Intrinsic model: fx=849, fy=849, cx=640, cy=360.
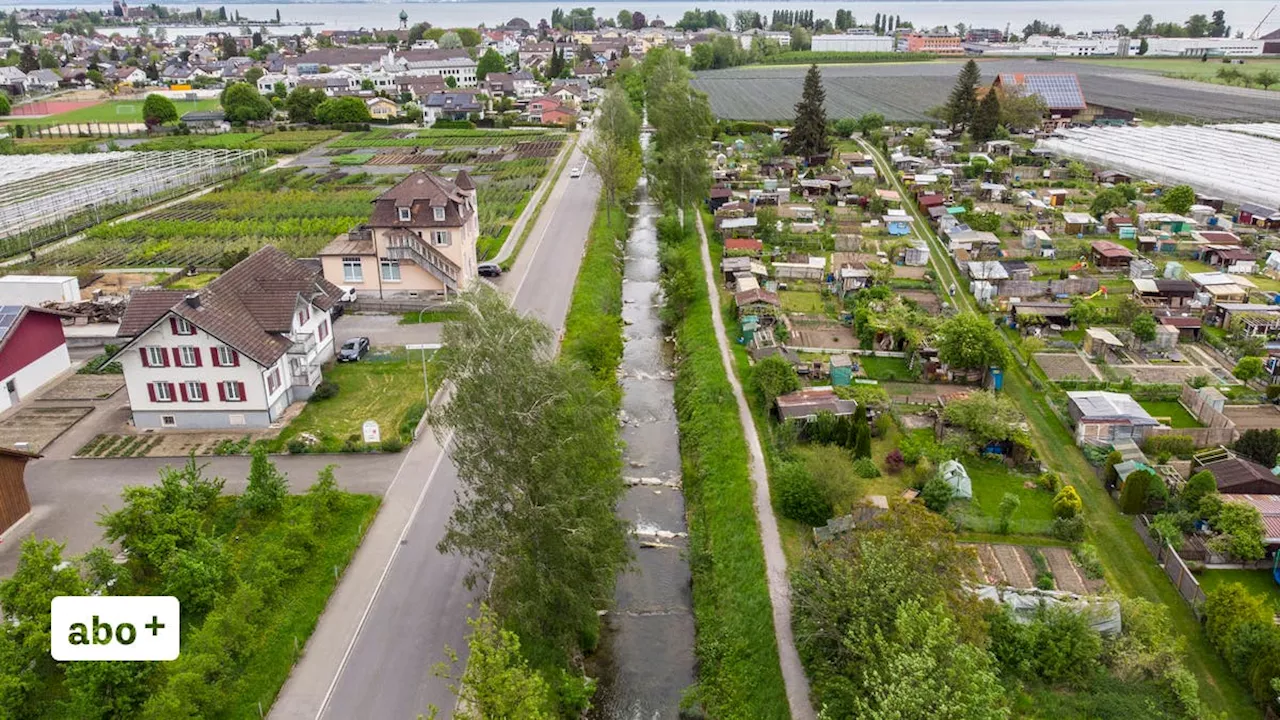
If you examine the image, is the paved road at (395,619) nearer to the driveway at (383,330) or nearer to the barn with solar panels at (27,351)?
the driveway at (383,330)

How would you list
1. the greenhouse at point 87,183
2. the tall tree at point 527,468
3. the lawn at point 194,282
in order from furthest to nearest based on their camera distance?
the greenhouse at point 87,183 < the lawn at point 194,282 < the tall tree at point 527,468

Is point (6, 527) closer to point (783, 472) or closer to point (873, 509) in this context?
point (783, 472)

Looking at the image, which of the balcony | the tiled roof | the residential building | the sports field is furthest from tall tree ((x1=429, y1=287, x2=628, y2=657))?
the sports field

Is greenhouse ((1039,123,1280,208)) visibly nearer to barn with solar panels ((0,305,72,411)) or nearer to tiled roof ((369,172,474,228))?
tiled roof ((369,172,474,228))

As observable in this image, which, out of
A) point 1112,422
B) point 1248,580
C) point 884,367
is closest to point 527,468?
point 1248,580

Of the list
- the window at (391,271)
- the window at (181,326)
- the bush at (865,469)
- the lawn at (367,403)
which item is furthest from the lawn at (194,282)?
the bush at (865,469)

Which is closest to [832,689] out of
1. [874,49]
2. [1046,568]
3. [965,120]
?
[1046,568]
